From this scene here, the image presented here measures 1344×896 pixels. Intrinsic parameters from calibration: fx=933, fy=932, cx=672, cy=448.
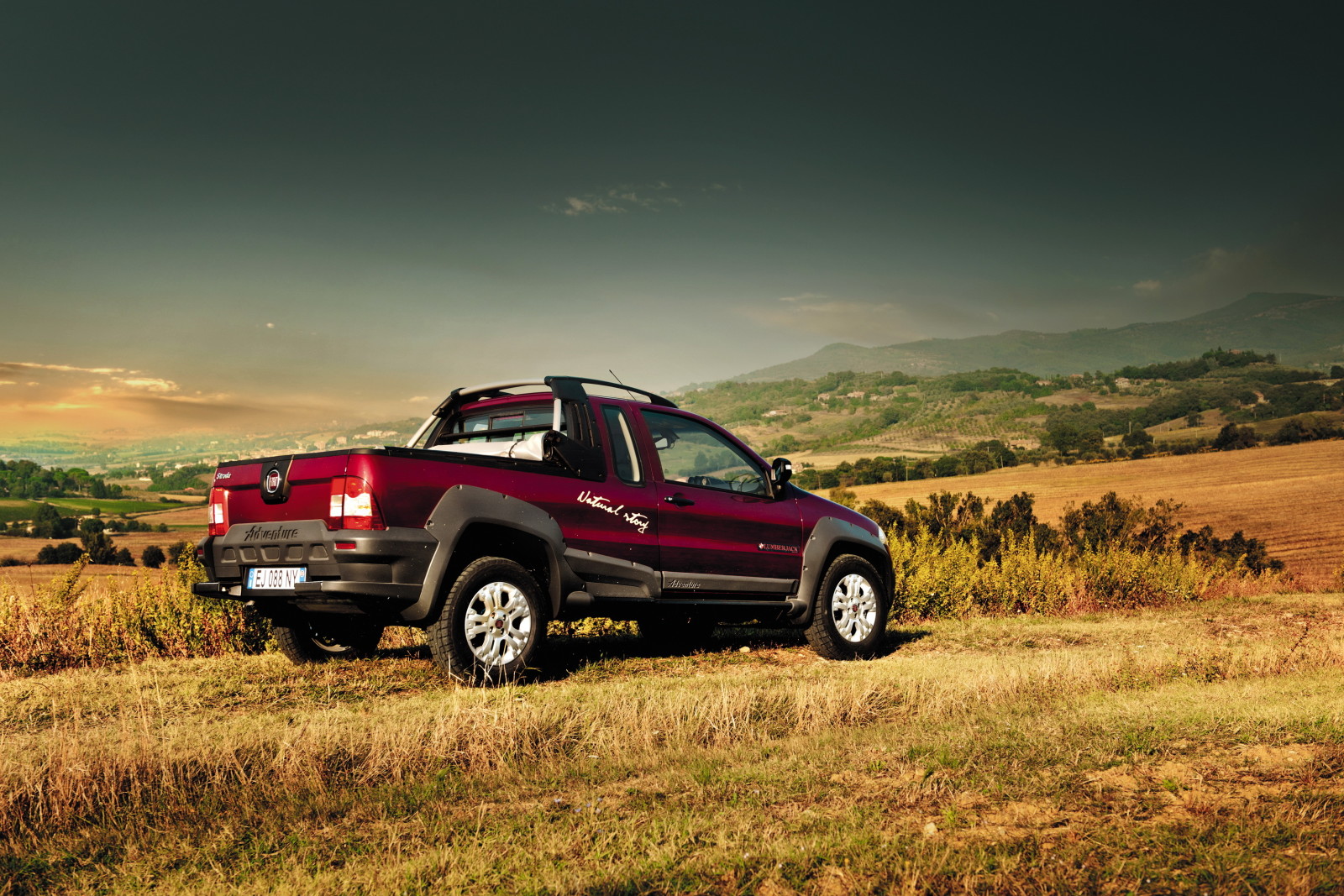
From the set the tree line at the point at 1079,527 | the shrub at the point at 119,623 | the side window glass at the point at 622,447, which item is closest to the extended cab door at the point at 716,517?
the side window glass at the point at 622,447

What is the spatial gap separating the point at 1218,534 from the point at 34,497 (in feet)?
181

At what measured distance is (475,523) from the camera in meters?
5.82

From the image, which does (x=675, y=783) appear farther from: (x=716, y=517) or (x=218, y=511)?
(x=218, y=511)

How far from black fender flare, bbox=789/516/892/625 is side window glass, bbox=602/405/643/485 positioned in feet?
5.94

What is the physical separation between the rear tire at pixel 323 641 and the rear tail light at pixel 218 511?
2.81ft

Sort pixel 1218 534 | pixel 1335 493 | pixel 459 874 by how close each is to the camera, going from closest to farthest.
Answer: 1. pixel 459 874
2. pixel 1218 534
3. pixel 1335 493

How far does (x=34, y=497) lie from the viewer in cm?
3862

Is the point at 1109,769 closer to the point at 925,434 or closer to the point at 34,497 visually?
the point at 34,497

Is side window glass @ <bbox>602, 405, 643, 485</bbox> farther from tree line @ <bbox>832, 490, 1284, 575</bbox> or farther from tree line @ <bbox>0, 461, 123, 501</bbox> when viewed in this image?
tree line @ <bbox>0, 461, 123, 501</bbox>

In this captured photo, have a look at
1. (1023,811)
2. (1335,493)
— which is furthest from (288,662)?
(1335,493)

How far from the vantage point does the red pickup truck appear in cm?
555

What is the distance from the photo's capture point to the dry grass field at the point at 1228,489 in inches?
1879

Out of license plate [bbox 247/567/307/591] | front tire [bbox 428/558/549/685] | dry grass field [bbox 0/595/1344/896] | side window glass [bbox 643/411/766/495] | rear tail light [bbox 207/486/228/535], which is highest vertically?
side window glass [bbox 643/411/766/495]

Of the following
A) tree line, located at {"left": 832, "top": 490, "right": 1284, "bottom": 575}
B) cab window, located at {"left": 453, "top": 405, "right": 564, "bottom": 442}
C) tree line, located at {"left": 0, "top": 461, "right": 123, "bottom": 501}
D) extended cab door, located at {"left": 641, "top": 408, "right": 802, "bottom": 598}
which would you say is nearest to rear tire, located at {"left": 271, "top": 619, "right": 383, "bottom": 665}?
cab window, located at {"left": 453, "top": 405, "right": 564, "bottom": 442}
